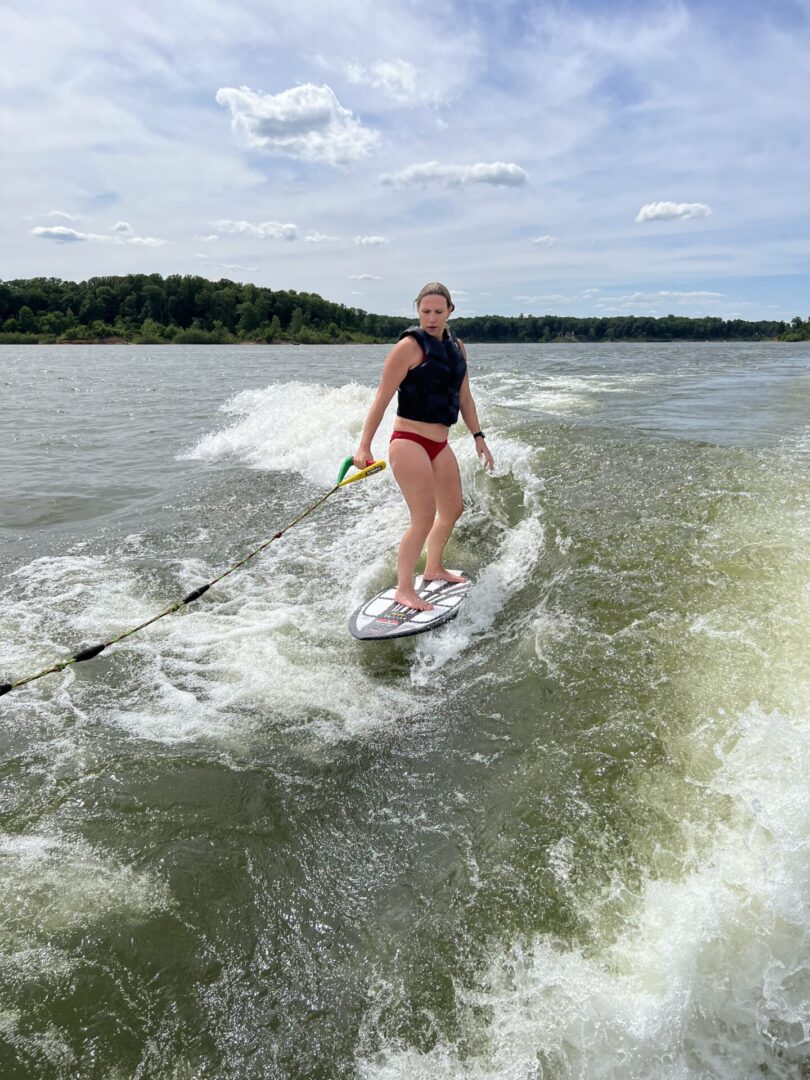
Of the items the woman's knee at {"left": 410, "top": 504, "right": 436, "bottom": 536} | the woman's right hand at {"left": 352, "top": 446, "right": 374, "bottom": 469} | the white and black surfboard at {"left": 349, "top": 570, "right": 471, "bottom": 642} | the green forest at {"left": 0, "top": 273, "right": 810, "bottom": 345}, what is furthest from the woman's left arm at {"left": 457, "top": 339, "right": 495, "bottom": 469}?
the green forest at {"left": 0, "top": 273, "right": 810, "bottom": 345}

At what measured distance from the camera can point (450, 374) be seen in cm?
466

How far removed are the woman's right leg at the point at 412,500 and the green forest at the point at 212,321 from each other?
357 ft

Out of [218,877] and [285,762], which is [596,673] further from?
[218,877]

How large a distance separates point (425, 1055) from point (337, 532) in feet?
17.7

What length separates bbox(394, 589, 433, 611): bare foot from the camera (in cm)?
475

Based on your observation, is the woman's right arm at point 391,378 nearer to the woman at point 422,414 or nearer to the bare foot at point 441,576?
the woman at point 422,414

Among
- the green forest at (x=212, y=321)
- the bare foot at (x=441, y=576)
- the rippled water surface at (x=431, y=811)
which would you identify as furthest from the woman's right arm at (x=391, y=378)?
the green forest at (x=212, y=321)

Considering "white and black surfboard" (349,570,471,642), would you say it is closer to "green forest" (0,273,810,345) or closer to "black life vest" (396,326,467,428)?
"black life vest" (396,326,467,428)

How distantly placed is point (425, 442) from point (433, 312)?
95 cm

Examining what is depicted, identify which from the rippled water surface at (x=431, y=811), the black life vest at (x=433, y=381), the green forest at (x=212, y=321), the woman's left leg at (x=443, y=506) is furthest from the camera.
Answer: the green forest at (x=212, y=321)

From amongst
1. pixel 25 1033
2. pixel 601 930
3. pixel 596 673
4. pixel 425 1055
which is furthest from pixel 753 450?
pixel 25 1033

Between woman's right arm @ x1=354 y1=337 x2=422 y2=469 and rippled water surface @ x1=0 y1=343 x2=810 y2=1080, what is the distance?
136 cm

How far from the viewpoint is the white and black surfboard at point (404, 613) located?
441 centimetres

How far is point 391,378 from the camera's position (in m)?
4.43
